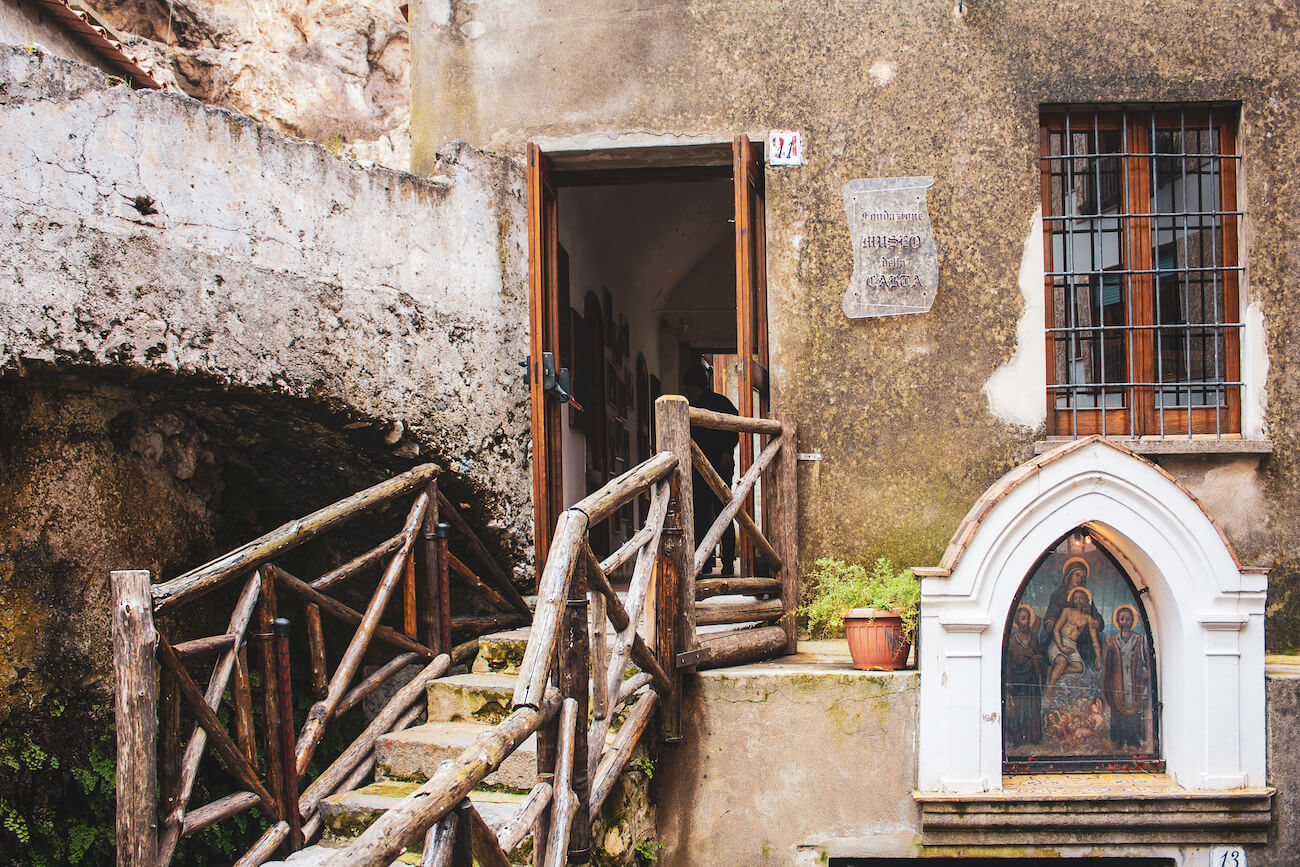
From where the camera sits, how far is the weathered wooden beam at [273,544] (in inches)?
134

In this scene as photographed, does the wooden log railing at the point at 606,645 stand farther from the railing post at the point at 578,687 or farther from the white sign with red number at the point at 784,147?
the white sign with red number at the point at 784,147

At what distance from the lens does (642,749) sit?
14.3ft

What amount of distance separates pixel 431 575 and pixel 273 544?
1184 millimetres

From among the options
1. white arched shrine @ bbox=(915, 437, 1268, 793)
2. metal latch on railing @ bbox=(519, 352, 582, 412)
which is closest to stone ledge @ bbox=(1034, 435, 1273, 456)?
white arched shrine @ bbox=(915, 437, 1268, 793)

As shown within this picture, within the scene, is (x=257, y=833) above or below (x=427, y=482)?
below

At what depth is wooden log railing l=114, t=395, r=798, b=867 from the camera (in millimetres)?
2967

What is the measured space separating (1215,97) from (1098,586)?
2.95m

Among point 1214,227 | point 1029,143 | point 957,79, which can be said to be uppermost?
point 957,79

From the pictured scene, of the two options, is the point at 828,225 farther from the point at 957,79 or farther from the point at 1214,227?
the point at 1214,227

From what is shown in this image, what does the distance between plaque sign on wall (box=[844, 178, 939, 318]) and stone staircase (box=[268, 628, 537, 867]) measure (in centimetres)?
264

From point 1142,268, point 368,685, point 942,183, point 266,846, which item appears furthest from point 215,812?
point 1142,268

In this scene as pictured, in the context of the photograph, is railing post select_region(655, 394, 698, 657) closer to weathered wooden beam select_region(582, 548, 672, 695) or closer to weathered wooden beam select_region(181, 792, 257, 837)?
weathered wooden beam select_region(582, 548, 672, 695)

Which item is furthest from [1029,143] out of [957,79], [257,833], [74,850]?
[74,850]

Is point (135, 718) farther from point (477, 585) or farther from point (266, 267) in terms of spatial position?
point (477, 585)
